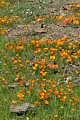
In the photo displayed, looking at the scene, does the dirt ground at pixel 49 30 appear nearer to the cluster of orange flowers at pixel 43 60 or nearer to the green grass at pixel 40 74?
the green grass at pixel 40 74

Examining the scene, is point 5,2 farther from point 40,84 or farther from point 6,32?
point 40,84

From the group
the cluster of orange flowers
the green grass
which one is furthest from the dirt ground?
the cluster of orange flowers

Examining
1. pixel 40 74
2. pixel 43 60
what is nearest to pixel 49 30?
pixel 43 60

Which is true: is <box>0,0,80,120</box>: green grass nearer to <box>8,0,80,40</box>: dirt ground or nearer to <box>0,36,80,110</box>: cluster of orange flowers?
<box>0,36,80,110</box>: cluster of orange flowers

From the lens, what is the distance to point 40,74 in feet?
24.9

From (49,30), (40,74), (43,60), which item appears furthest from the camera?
(49,30)

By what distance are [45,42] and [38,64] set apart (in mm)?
1064

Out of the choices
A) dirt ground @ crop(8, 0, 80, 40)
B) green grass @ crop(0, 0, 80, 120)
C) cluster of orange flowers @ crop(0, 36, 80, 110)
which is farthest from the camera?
dirt ground @ crop(8, 0, 80, 40)

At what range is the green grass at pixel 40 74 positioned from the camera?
627 centimetres

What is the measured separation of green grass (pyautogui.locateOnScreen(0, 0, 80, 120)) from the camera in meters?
6.27

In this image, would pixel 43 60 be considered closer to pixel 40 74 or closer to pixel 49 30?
pixel 40 74

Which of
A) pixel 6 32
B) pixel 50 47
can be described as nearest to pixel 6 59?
pixel 50 47

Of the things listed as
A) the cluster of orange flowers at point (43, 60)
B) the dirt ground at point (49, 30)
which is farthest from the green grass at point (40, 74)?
the dirt ground at point (49, 30)

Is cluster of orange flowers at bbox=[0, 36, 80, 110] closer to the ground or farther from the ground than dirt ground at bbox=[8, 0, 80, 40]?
closer to the ground
